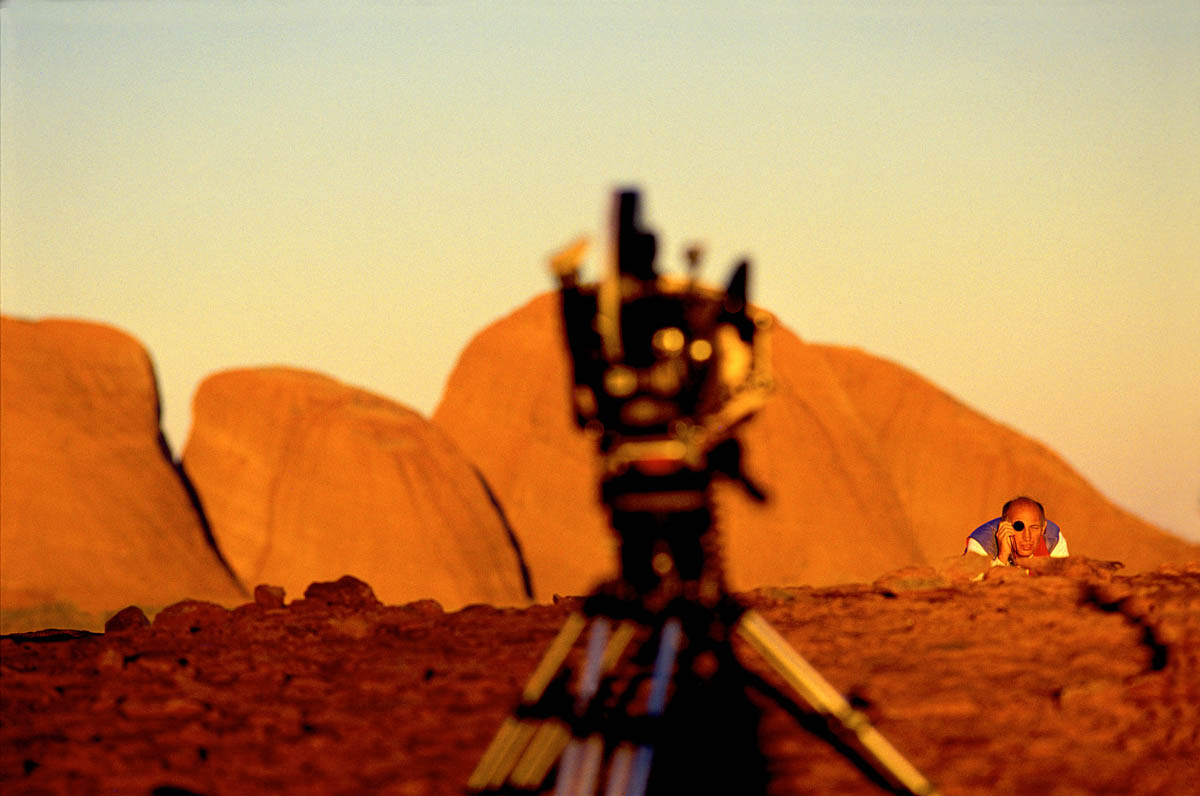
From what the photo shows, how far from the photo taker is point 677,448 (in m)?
4.83

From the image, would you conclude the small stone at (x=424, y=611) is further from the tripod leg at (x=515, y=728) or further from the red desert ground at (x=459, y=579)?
the tripod leg at (x=515, y=728)

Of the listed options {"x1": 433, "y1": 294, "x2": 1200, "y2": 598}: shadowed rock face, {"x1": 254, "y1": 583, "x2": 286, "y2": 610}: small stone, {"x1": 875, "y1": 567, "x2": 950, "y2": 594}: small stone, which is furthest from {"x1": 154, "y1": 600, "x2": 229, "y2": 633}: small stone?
{"x1": 433, "y1": 294, "x2": 1200, "y2": 598}: shadowed rock face

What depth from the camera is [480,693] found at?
780 cm

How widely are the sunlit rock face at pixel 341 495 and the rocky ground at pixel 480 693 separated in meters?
41.2

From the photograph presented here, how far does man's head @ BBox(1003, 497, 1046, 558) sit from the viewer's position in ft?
39.8

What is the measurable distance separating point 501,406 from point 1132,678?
53633mm

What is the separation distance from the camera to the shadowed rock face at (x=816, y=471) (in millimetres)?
57500

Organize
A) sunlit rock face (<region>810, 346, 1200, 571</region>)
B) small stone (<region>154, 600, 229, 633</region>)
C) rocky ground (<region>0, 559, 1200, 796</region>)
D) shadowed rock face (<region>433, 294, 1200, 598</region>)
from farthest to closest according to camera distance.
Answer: sunlit rock face (<region>810, 346, 1200, 571</region>) < shadowed rock face (<region>433, 294, 1200, 598</region>) < small stone (<region>154, 600, 229, 633</region>) < rocky ground (<region>0, 559, 1200, 796</region>)

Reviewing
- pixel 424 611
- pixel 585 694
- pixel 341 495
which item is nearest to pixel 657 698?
pixel 585 694

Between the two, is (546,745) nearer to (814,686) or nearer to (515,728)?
(515,728)

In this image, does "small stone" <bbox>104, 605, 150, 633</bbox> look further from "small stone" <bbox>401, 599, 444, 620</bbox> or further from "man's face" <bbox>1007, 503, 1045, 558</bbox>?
"man's face" <bbox>1007, 503, 1045, 558</bbox>

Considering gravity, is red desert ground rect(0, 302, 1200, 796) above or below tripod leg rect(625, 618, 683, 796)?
below

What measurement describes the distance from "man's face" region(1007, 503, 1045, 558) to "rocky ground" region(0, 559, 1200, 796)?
4.09ft

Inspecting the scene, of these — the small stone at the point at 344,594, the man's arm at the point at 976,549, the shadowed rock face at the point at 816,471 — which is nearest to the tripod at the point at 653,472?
the small stone at the point at 344,594
